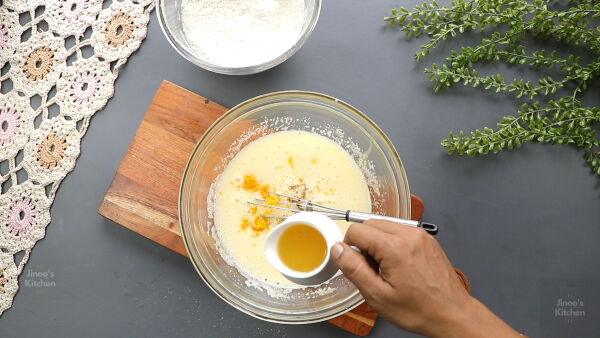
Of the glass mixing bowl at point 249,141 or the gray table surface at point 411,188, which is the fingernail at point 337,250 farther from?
the gray table surface at point 411,188

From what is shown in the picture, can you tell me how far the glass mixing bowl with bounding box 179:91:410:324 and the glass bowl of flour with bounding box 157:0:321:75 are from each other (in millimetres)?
226

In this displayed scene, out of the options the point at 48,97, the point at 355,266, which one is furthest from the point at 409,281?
the point at 48,97

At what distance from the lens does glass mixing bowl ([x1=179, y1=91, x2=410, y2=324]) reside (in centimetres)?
173

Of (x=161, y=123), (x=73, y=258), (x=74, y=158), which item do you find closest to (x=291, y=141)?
(x=161, y=123)

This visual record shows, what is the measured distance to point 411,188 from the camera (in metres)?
1.96

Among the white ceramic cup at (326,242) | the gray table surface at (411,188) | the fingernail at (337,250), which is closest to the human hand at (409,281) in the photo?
the fingernail at (337,250)

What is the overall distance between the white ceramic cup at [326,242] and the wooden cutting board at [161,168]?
482mm

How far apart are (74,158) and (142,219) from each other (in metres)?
0.45

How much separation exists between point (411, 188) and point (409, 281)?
0.74m

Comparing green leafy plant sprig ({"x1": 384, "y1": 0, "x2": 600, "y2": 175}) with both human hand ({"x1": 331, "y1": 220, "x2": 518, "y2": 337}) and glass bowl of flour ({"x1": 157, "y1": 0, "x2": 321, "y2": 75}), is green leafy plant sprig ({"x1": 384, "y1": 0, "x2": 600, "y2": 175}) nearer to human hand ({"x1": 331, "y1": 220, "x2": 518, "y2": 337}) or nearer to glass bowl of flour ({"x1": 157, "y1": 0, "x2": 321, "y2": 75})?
glass bowl of flour ({"x1": 157, "y1": 0, "x2": 321, "y2": 75})

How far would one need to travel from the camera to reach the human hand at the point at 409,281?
1.27 meters

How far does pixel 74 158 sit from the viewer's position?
1994mm

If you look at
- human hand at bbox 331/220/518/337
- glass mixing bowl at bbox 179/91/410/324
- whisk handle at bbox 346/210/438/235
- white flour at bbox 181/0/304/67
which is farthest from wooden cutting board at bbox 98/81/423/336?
human hand at bbox 331/220/518/337

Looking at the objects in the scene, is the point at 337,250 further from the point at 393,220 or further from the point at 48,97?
the point at 48,97
